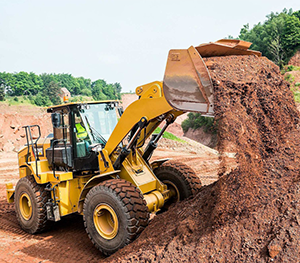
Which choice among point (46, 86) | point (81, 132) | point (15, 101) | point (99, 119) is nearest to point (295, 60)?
point (15, 101)

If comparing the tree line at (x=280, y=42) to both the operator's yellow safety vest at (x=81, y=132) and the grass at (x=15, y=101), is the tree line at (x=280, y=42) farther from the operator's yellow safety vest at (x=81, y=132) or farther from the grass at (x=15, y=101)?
the operator's yellow safety vest at (x=81, y=132)

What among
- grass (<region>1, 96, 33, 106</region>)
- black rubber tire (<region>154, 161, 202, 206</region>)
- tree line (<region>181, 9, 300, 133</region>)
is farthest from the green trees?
black rubber tire (<region>154, 161, 202, 206</region>)

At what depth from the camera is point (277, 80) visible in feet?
14.1

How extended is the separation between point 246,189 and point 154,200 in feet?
6.59

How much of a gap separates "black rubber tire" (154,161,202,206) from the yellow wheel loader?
0.8 inches

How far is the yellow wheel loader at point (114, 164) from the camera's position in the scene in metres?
4.04

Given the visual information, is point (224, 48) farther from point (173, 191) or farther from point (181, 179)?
point (173, 191)

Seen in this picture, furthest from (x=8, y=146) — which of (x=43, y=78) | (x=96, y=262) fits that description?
(x=43, y=78)

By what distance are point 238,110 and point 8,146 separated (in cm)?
2167

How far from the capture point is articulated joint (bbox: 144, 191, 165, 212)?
17.2 ft

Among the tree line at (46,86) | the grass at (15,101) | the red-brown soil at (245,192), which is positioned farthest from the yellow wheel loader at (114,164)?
the tree line at (46,86)

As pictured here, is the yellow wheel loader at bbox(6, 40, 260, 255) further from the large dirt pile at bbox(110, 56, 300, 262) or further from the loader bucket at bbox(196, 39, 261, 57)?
the large dirt pile at bbox(110, 56, 300, 262)

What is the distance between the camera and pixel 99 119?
5887 mm

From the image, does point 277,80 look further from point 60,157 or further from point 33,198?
point 33,198
